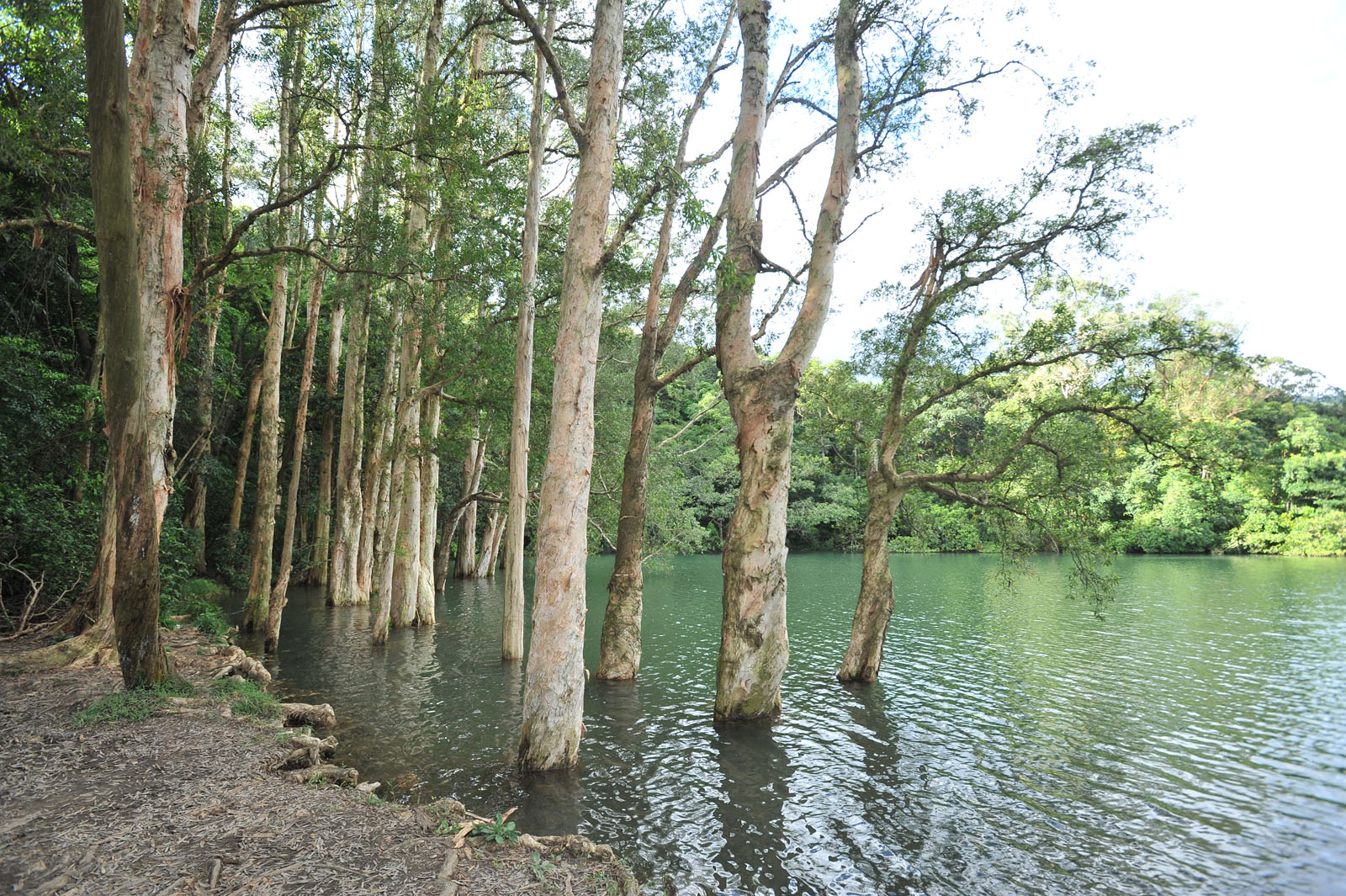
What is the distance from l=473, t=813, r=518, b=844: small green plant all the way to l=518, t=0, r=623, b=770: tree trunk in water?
6.63ft

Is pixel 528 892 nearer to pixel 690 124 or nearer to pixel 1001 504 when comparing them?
pixel 1001 504

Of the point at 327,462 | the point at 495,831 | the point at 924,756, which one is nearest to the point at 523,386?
the point at 495,831

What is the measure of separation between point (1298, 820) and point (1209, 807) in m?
0.87

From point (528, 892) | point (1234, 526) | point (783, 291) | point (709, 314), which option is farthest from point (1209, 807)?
point (1234, 526)

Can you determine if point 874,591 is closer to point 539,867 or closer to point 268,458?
point 539,867

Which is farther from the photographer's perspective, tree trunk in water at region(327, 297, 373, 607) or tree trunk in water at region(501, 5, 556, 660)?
tree trunk in water at region(327, 297, 373, 607)

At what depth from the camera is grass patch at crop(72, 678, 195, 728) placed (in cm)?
642

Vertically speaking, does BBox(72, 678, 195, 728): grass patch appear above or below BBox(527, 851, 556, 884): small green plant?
above

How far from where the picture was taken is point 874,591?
42.1ft

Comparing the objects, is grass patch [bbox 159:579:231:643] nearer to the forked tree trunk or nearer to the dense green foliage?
the dense green foliage

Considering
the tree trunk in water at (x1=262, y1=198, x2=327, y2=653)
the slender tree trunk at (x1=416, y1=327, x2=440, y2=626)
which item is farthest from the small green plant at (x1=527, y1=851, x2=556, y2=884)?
the slender tree trunk at (x1=416, y1=327, x2=440, y2=626)

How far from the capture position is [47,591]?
1093cm

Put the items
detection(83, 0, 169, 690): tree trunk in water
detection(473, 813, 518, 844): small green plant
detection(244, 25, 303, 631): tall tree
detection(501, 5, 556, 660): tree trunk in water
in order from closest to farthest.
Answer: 1. detection(473, 813, 518, 844): small green plant
2. detection(83, 0, 169, 690): tree trunk in water
3. detection(501, 5, 556, 660): tree trunk in water
4. detection(244, 25, 303, 631): tall tree

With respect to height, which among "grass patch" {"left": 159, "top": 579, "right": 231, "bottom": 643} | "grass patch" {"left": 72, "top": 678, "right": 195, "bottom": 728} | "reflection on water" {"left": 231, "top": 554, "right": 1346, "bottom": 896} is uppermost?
"grass patch" {"left": 72, "top": 678, "right": 195, "bottom": 728}
